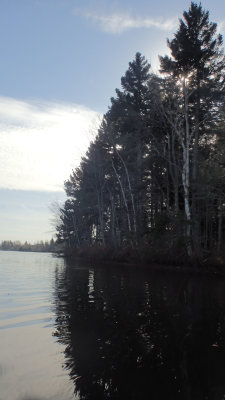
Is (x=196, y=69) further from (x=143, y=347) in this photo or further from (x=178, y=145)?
(x=143, y=347)

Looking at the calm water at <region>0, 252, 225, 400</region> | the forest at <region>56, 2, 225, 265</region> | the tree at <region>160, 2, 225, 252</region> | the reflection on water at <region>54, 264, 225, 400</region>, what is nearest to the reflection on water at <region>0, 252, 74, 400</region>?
the calm water at <region>0, 252, 225, 400</region>

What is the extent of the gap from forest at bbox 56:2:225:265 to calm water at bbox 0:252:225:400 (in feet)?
39.5

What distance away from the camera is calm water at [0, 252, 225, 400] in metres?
3.58

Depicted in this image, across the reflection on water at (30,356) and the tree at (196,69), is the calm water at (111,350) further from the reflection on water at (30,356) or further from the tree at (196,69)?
the tree at (196,69)

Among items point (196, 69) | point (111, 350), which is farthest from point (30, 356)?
point (196, 69)

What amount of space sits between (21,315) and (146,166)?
68.5 feet

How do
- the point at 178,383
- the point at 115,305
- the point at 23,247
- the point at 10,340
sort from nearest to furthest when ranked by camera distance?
the point at 178,383 < the point at 10,340 < the point at 115,305 < the point at 23,247

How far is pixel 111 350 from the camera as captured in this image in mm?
4863

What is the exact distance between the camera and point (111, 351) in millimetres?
4816

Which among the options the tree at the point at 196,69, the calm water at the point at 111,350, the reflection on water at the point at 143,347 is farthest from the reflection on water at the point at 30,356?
Result: the tree at the point at 196,69

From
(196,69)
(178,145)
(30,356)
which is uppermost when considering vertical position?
(196,69)

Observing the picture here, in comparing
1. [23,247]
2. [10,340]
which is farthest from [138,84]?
[23,247]

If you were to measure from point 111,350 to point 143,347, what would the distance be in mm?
569

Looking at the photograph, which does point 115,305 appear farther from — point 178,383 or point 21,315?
point 178,383
